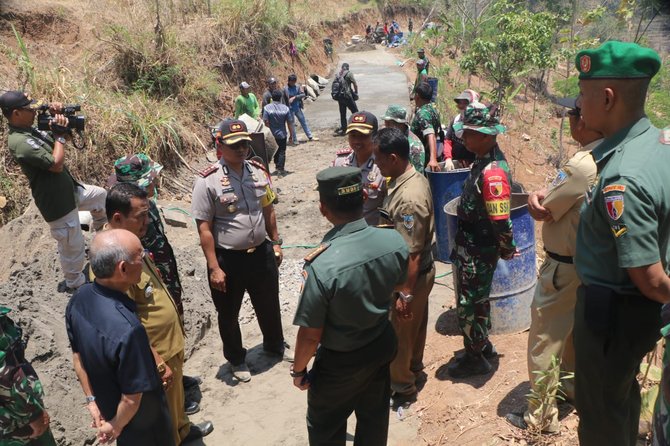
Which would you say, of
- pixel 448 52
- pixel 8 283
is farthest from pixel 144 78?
pixel 448 52

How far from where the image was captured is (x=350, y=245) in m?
2.30

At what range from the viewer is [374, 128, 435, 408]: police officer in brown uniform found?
3152 millimetres

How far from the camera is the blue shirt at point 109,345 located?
7.07 ft

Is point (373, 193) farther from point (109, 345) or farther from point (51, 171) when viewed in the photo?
point (51, 171)

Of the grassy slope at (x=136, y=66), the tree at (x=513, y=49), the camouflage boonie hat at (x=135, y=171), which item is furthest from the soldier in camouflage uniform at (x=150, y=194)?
the tree at (x=513, y=49)

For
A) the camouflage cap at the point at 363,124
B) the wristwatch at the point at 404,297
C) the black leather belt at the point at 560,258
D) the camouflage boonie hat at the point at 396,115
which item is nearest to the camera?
the black leather belt at the point at 560,258

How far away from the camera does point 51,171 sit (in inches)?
183

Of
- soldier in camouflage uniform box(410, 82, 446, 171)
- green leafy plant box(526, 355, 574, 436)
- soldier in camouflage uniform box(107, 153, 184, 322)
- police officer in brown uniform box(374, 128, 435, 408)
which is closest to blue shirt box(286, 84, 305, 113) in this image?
soldier in camouflage uniform box(410, 82, 446, 171)

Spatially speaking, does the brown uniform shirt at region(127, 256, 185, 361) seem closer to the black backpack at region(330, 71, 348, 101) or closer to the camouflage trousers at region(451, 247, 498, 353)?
the camouflage trousers at region(451, 247, 498, 353)

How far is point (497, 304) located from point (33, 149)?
13.3ft

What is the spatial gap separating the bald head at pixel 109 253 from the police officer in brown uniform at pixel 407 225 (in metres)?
1.51

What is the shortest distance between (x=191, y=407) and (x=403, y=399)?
60.6 inches

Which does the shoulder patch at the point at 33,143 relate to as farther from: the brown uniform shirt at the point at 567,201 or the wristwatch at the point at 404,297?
the brown uniform shirt at the point at 567,201

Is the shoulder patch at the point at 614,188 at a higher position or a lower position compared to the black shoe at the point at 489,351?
higher
